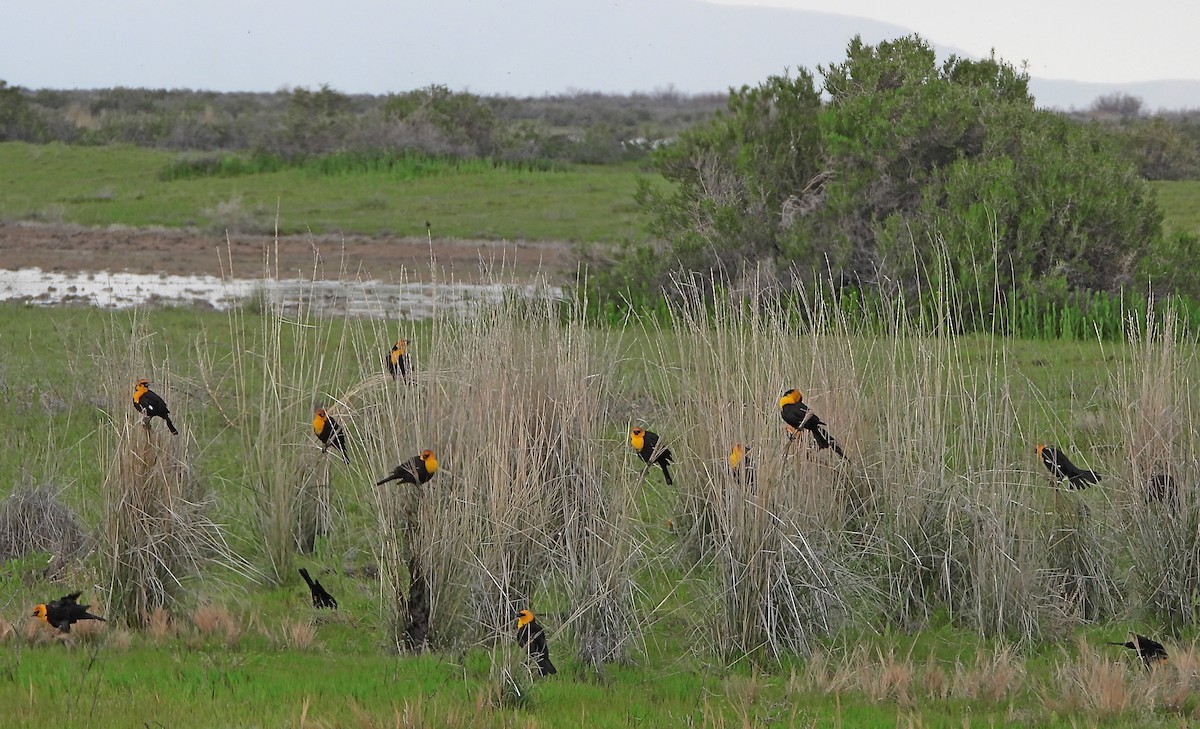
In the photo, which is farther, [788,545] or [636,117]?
[636,117]

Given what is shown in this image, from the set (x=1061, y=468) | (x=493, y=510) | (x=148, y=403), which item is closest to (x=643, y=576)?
(x=493, y=510)

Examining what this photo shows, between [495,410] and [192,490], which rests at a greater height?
[495,410]

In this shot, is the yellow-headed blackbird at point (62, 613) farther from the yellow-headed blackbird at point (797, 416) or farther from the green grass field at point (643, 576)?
the yellow-headed blackbird at point (797, 416)

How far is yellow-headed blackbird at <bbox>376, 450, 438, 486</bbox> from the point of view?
6.15 metres

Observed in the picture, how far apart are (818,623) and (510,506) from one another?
5.56ft

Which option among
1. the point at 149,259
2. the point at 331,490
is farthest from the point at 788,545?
the point at 149,259

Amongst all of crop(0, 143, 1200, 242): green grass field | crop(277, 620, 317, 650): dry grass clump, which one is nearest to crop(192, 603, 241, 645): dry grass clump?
crop(277, 620, 317, 650): dry grass clump

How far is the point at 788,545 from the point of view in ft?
21.2

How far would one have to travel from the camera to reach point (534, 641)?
5.89 metres

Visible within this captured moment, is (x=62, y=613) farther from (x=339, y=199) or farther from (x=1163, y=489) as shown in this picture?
(x=339, y=199)

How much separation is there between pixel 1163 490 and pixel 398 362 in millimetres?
4216

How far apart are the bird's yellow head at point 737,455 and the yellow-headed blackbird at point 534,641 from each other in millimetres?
1290

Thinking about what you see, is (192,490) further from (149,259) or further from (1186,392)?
(149,259)

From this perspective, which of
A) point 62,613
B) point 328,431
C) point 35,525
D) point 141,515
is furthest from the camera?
point 35,525
